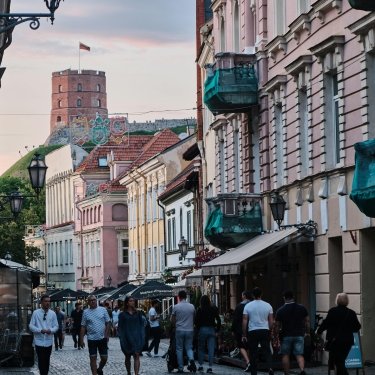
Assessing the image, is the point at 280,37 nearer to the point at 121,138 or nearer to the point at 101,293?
the point at 101,293

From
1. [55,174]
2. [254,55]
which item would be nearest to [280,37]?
[254,55]

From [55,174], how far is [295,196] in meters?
92.7

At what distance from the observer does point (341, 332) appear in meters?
22.3

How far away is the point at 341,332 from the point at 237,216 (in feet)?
54.4

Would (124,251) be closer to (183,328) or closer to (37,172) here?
(37,172)

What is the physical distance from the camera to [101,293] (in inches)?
3184

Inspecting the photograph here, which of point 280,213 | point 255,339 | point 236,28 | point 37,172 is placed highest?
point 236,28

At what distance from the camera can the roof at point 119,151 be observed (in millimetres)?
100312

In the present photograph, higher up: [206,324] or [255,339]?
[206,324]

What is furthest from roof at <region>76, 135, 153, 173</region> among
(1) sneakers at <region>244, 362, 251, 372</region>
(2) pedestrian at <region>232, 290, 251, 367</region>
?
(1) sneakers at <region>244, 362, 251, 372</region>

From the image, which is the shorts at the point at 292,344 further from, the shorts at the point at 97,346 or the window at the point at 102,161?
the window at the point at 102,161

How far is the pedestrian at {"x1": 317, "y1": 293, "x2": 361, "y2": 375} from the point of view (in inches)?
880

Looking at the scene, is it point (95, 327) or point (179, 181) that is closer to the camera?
point (95, 327)

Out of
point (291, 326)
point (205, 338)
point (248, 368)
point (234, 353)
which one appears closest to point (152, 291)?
point (234, 353)
